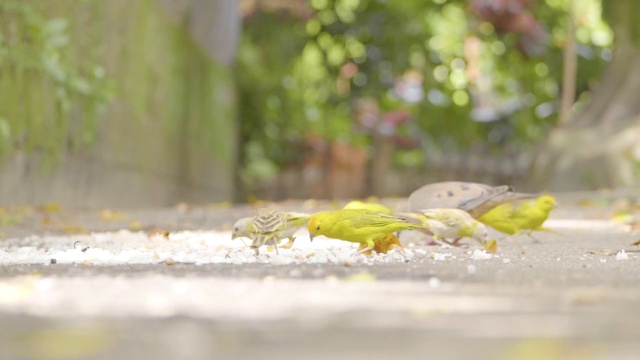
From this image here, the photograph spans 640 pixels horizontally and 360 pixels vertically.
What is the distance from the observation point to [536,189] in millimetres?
14266

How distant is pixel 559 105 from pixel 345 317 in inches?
637

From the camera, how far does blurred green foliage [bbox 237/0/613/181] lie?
16.4 m

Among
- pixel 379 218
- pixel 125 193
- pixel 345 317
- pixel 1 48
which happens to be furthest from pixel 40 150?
pixel 345 317

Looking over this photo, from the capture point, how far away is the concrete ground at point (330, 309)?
220 cm

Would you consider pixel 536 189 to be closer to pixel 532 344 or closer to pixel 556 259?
pixel 556 259

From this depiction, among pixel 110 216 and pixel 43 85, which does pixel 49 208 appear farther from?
pixel 43 85

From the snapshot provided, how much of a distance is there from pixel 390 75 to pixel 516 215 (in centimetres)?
1113

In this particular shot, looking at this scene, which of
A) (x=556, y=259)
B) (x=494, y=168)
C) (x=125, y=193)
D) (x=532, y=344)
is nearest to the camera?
(x=532, y=344)

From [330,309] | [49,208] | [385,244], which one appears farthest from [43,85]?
[330,309]

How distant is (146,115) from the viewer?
10.8m

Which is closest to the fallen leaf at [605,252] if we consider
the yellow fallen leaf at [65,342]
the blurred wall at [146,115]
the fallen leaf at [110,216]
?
the yellow fallen leaf at [65,342]

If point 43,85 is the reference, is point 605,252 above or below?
below

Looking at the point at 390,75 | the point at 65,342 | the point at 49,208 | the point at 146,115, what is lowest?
the point at 65,342

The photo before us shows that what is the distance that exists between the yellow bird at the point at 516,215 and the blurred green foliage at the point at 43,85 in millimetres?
3497
